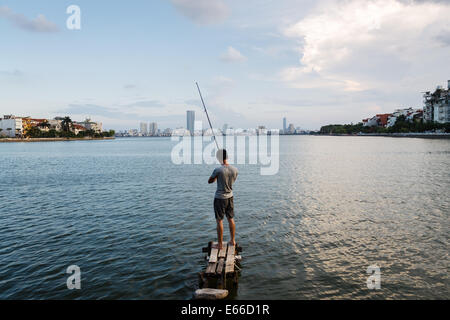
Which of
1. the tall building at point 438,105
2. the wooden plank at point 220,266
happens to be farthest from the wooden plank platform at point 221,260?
the tall building at point 438,105

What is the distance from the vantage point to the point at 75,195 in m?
22.6

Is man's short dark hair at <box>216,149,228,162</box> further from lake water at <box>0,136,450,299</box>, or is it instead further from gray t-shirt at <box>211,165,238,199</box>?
lake water at <box>0,136,450,299</box>

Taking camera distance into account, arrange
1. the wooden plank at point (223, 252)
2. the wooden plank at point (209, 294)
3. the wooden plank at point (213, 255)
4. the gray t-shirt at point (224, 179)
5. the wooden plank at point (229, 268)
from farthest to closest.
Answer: the wooden plank at point (223, 252)
the gray t-shirt at point (224, 179)
the wooden plank at point (213, 255)
the wooden plank at point (229, 268)
the wooden plank at point (209, 294)

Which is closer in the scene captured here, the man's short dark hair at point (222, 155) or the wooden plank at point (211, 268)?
the wooden plank at point (211, 268)

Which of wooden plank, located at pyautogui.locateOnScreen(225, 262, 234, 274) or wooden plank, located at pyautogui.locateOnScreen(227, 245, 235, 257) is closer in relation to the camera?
wooden plank, located at pyautogui.locateOnScreen(225, 262, 234, 274)

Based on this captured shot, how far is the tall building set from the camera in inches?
5817

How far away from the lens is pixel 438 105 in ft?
501

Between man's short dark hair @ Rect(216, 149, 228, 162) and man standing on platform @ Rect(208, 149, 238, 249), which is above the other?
man's short dark hair @ Rect(216, 149, 228, 162)

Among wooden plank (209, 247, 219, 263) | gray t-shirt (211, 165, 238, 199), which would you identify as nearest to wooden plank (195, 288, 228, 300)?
wooden plank (209, 247, 219, 263)

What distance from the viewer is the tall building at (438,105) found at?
148 metres

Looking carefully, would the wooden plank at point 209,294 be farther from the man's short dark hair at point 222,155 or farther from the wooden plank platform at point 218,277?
the man's short dark hair at point 222,155

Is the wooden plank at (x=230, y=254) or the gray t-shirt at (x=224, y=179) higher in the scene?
the gray t-shirt at (x=224, y=179)

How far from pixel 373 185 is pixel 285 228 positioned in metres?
15.3
